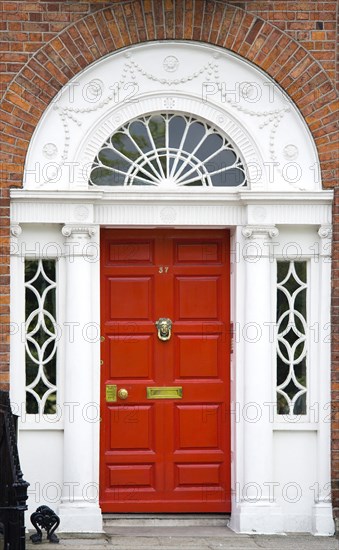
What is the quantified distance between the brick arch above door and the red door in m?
1.17

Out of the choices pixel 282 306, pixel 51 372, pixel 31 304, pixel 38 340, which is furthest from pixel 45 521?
pixel 282 306

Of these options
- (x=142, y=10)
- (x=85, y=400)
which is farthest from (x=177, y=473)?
(x=142, y=10)

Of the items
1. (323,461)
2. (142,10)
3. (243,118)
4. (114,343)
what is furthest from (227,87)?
(323,461)

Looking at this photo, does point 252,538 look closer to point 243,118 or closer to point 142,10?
point 243,118

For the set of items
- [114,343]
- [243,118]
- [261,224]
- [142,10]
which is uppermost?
[142,10]

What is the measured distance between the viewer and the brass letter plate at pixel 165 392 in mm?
10344

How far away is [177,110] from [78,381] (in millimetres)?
2485

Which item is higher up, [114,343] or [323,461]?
[114,343]

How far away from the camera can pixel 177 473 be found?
34.1 ft

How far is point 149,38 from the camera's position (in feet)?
32.9

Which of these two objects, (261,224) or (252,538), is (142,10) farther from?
(252,538)

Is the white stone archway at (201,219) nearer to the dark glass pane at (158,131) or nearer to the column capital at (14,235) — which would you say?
the column capital at (14,235)

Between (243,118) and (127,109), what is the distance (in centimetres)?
101

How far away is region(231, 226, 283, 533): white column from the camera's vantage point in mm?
10102
